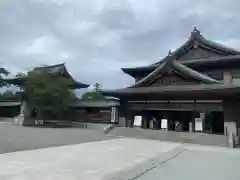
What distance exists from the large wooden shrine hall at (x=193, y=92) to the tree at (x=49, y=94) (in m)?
6.09

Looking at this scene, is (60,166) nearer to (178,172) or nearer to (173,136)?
(178,172)

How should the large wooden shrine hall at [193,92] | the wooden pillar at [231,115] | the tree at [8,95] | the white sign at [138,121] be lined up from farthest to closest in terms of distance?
the tree at [8,95] < the white sign at [138,121] < the large wooden shrine hall at [193,92] < the wooden pillar at [231,115]

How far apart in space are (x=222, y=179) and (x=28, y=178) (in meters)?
5.31

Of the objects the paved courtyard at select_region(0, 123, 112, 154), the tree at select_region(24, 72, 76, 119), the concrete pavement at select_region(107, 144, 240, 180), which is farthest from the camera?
the tree at select_region(24, 72, 76, 119)

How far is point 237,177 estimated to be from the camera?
819cm

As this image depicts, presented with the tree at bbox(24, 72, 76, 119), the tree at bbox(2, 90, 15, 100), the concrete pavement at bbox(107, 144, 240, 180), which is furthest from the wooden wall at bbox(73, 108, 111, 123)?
the concrete pavement at bbox(107, 144, 240, 180)

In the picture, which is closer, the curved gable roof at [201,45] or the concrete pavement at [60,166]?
the concrete pavement at [60,166]

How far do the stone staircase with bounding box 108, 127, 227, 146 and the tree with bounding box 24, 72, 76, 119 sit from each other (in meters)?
8.27

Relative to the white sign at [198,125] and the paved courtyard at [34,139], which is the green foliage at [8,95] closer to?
the paved courtyard at [34,139]

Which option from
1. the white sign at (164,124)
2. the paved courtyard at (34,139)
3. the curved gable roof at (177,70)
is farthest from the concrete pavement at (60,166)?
the curved gable roof at (177,70)

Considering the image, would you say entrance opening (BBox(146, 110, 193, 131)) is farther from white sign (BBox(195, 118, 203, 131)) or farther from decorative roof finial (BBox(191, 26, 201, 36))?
decorative roof finial (BBox(191, 26, 201, 36))

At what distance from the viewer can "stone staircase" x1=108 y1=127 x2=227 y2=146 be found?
63.8 ft

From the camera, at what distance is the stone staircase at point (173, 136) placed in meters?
19.4

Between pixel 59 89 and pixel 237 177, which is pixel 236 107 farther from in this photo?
pixel 59 89
